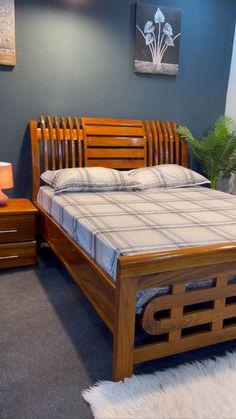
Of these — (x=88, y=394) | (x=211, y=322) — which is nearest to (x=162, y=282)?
(x=211, y=322)

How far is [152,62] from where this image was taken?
3441 millimetres

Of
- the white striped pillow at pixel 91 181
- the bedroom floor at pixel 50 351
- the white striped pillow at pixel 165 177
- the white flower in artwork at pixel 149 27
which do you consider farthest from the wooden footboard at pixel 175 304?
the white flower in artwork at pixel 149 27

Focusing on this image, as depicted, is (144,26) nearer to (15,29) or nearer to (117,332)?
(15,29)

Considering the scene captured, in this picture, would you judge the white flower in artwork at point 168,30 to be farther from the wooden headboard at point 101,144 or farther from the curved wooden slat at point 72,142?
the curved wooden slat at point 72,142

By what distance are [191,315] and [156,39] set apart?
2851mm

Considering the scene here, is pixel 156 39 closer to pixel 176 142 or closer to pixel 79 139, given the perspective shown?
pixel 176 142

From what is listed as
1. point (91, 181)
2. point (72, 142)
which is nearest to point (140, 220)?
point (91, 181)

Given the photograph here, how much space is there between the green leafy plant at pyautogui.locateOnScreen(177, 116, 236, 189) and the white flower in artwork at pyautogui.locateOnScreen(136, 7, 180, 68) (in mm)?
767

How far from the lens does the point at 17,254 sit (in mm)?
2699

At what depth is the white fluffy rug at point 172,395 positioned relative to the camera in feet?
4.53

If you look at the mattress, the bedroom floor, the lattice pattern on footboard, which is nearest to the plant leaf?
the mattress

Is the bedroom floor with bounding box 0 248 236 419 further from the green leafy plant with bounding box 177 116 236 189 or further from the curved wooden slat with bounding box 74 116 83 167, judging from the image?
the green leafy plant with bounding box 177 116 236 189

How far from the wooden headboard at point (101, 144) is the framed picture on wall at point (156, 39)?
1.84ft

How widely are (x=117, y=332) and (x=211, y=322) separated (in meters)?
0.51
